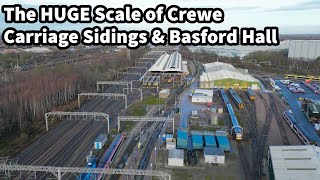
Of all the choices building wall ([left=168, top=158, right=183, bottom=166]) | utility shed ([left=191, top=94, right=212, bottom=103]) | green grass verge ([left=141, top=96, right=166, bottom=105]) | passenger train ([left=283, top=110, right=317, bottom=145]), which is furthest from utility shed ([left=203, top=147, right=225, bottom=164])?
green grass verge ([left=141, top=96, right=166, bottom=105])

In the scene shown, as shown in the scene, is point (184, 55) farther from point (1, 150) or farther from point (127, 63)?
point (1, 150)

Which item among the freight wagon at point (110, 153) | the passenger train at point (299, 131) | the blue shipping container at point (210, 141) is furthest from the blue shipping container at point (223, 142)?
the freight wagon at point (110, 153)

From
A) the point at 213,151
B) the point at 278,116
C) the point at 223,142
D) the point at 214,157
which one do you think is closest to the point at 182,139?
the point at 213,151

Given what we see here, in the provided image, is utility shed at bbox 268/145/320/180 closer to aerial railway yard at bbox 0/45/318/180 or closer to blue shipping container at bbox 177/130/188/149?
aerial railway yard at bbox 0/45/318/180

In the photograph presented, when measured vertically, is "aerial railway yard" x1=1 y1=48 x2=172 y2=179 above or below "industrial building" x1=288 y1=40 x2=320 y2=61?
below

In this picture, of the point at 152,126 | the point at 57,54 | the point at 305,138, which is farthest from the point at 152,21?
the point at 57,54

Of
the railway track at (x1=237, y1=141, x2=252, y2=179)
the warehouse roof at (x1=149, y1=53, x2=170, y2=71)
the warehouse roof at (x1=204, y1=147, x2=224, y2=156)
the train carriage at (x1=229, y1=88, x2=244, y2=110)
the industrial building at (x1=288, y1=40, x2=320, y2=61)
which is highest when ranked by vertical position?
the industrial building at (x1=288, y1=40, x2=320, y2=61)
